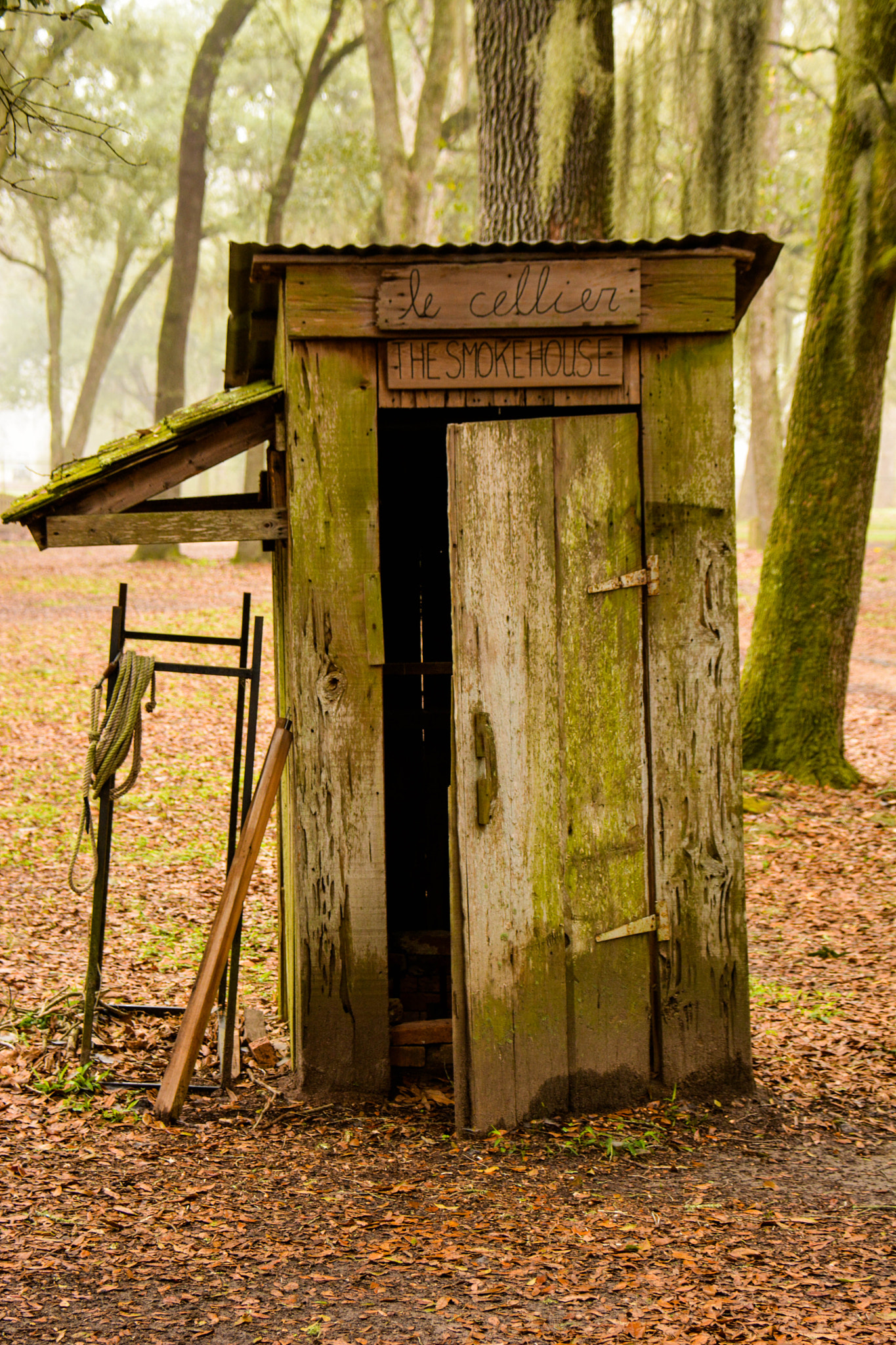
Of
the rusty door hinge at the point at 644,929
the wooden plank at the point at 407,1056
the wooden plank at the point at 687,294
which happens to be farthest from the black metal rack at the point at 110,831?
the wooden plank at the point at 687,294

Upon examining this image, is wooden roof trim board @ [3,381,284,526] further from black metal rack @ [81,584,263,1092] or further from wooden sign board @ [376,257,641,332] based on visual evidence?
wooden sign board @ [376,257,641,332]

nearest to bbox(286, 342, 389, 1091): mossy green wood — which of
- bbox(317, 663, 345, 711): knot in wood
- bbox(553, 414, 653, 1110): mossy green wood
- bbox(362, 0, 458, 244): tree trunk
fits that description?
bbox(317, 663, 345, 711): knot in wood

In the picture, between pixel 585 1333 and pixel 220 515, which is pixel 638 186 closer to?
pixel 220 515

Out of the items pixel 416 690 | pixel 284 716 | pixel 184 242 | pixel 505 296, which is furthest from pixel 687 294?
pixel 184 242

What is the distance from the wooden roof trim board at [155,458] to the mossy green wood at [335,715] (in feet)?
0.74

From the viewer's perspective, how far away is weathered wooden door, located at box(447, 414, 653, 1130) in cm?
420

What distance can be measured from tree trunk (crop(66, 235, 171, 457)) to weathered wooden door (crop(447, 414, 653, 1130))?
1049 inches

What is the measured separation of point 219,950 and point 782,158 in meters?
24.5

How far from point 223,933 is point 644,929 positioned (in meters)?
1.63

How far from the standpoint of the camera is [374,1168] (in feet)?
13.1

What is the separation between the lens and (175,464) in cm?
436

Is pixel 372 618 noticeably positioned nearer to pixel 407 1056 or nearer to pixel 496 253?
pixel 496 253

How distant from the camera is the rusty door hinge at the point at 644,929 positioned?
4.30 meters

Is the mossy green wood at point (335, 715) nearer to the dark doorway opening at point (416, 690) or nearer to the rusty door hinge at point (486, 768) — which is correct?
the rusty door hinge at point (486, 768)
